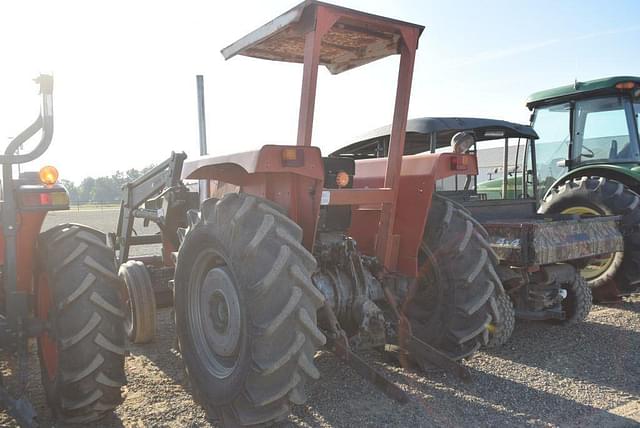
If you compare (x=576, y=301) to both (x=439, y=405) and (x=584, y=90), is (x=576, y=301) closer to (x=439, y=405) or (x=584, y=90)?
(x=439, y=405)

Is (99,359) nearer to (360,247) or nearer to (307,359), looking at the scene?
(307,359)

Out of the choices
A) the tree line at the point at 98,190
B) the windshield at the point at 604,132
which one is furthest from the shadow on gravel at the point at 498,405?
the tree line at the point at 98,190

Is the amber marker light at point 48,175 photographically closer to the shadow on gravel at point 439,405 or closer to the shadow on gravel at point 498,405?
the shadow on gravel at point 439,405

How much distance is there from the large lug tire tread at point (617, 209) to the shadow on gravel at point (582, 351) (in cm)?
89

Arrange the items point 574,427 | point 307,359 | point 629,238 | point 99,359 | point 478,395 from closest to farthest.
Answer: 1. point 307,359
2. point 99,359
3. point 574,427
4. point 478,395
5. point 629,238

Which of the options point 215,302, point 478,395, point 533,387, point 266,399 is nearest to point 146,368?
point 215,302

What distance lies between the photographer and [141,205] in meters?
5.55

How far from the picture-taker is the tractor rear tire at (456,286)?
3.73 metres

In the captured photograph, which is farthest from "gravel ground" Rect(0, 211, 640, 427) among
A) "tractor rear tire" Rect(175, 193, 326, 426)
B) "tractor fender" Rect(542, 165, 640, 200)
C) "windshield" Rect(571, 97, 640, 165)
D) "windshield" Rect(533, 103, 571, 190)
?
"windshield" Rect(533, 103, 571, 190)

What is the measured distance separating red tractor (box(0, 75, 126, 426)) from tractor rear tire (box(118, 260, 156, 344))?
4.75ft

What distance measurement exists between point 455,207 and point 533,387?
140 centimetres

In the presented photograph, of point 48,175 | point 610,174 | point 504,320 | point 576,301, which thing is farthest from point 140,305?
point 610,174

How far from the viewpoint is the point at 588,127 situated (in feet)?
25.1

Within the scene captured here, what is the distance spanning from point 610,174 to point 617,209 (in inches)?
54.0
